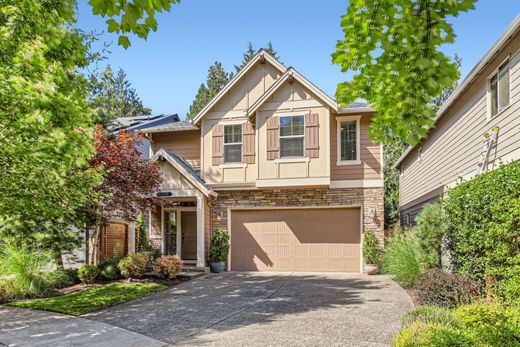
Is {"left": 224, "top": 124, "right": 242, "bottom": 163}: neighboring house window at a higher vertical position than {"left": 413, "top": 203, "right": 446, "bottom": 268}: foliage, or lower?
higher

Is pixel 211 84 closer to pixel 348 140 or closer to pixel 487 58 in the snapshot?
pixel 348 140

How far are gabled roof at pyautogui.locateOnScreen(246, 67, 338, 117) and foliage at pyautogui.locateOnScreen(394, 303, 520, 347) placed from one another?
9.38m

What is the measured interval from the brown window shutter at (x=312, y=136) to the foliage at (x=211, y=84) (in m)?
24.0

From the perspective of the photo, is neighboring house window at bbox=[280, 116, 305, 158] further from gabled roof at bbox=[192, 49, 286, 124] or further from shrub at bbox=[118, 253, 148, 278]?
shrub at bbox=[118, 253, 148, 278]

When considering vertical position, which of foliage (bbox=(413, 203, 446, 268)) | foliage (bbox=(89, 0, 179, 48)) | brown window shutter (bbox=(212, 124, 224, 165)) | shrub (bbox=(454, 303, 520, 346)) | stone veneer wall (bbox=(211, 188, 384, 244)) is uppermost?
brown window shutter (bbox=(212, 124, 224, 165))

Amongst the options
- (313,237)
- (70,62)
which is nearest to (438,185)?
(313,237)

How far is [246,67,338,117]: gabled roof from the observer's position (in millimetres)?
14336

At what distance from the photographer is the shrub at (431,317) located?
223 inches

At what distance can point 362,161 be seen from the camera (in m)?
14.9

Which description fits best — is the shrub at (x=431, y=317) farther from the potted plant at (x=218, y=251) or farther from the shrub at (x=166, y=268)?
the potted plant at (x=218, y=251)

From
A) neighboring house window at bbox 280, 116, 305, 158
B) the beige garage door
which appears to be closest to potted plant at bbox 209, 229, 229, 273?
the beige garage door

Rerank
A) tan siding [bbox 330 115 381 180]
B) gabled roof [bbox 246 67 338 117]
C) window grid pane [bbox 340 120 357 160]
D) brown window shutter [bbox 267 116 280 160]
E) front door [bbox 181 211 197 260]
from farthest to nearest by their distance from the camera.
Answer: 1. front door [bbox 181 211 197 260]
2. window grid pane [bbox 340 120 357 160]
3. tan siding [bbox 330 115 381 180]
4. brown window shutter [bbox 267 116 280 160]
5. gabled roof [bbox 246 67 338 117]

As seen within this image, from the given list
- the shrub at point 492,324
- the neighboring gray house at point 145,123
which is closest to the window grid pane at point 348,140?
the shrub at point 492,324

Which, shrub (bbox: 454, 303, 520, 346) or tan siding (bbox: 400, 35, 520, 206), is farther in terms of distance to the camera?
tan siding (bbox: 400, 35, 520, 206)
